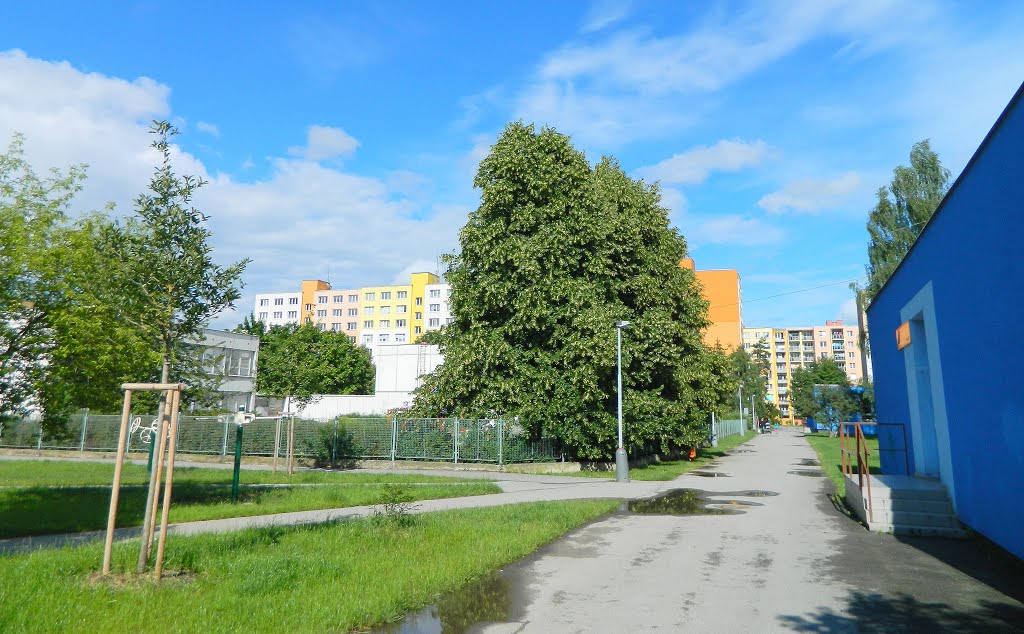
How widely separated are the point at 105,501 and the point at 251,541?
7.18 metres

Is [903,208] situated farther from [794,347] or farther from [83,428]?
[794,347]

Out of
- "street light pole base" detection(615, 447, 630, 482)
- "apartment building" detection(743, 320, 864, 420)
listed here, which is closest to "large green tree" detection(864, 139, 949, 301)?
"street light pole base" detection(615, 447, 630, 482)

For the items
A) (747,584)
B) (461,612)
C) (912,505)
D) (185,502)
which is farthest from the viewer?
(185,502)

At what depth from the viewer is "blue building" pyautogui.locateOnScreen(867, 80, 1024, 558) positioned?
27.1 ft

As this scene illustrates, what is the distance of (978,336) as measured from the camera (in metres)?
9.62

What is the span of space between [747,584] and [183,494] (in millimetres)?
13177

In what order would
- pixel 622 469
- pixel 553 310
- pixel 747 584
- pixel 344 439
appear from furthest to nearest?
pixel 344 439
pixel 553 310
pixel 622 469
pixel 747 584

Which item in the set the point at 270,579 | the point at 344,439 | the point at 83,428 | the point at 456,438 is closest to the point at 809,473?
the point at 456,438

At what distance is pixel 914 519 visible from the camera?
1105 centimetres

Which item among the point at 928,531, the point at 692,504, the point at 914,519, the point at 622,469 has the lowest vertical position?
the point at 692,504

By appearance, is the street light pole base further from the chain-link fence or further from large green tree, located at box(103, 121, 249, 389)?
large green tree, located at box(103, 121, 249, 389)

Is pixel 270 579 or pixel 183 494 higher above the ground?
pixel 270 579

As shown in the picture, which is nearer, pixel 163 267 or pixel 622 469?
pixel 163 267

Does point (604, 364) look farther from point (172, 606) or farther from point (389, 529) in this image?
point (172, 606)
